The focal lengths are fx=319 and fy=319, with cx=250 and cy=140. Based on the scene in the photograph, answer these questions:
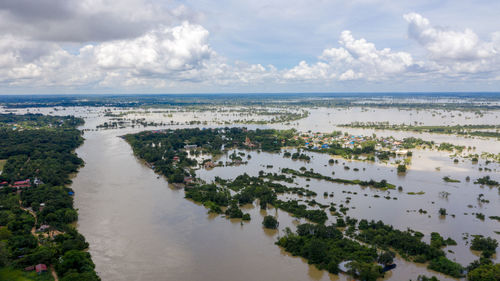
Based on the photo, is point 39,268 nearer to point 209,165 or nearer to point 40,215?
point 40,215

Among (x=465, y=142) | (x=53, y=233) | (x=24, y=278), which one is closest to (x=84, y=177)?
(x=53, y=233)

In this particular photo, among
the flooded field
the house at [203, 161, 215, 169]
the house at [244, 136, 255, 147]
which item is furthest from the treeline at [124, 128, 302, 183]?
the flooded field

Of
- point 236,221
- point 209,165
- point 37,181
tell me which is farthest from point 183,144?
point 236,221

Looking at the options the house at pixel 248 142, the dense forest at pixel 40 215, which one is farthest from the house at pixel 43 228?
the house at pixel 248 142

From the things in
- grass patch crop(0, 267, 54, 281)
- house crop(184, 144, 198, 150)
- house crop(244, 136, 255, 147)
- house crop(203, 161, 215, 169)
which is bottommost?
grass patch crop(0, 267, 54, 281)

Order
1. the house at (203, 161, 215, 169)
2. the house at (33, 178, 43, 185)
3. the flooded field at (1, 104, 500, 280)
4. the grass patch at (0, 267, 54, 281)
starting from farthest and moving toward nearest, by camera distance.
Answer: the house at (203, 161, 215, 169) < the house at (33, 178, 43, 185) < the flooded field at (1, 104, 500, 280) < the grass patch at (0, 267, 54, 281)

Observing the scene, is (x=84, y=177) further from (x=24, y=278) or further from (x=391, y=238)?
(x=391, y=238)

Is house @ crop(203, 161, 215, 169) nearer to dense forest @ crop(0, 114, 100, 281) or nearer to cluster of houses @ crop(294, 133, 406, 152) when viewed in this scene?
dense forest @ crop(0, 114, 100, 281)

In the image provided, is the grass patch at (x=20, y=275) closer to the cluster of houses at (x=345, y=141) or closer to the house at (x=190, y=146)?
the house at (x=190, y=146)

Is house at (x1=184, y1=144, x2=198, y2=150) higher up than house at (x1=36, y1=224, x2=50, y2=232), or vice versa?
house at (x1=184, y1=144, x2=198, y2=150)

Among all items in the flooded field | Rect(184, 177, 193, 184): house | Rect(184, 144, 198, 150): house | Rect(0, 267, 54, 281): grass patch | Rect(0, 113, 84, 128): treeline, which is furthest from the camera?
Rect(0, 113, 84, 128): treeline
